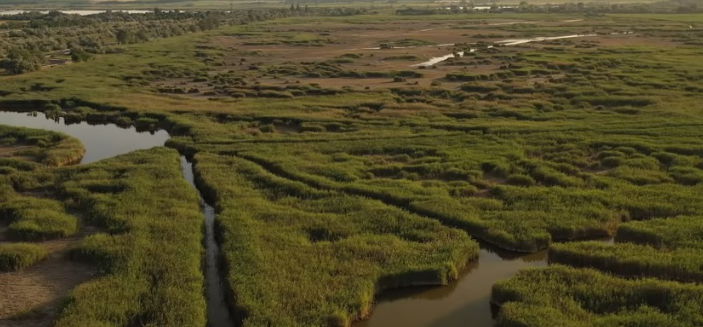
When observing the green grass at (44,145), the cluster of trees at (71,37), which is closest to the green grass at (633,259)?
the green grass at (44,145)

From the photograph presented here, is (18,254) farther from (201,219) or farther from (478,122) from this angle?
(478,122)

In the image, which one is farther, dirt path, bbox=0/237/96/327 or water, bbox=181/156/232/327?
water, bbox=181/156/232/327

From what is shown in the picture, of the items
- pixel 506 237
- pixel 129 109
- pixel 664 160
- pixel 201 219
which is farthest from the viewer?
pixel 129 109

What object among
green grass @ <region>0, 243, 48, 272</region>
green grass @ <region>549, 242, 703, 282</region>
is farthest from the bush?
green grass @ <region>0, 243, 48, 272</region>

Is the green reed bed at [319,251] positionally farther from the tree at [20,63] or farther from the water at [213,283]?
the tree at [20,63]

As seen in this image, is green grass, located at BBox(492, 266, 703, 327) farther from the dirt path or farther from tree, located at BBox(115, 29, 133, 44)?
tree, located at BBox(115, 29, 133, 44)

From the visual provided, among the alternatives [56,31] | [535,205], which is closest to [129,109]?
[535,205]

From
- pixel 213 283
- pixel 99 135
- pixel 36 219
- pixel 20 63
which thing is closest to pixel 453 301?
pixel 213 283
